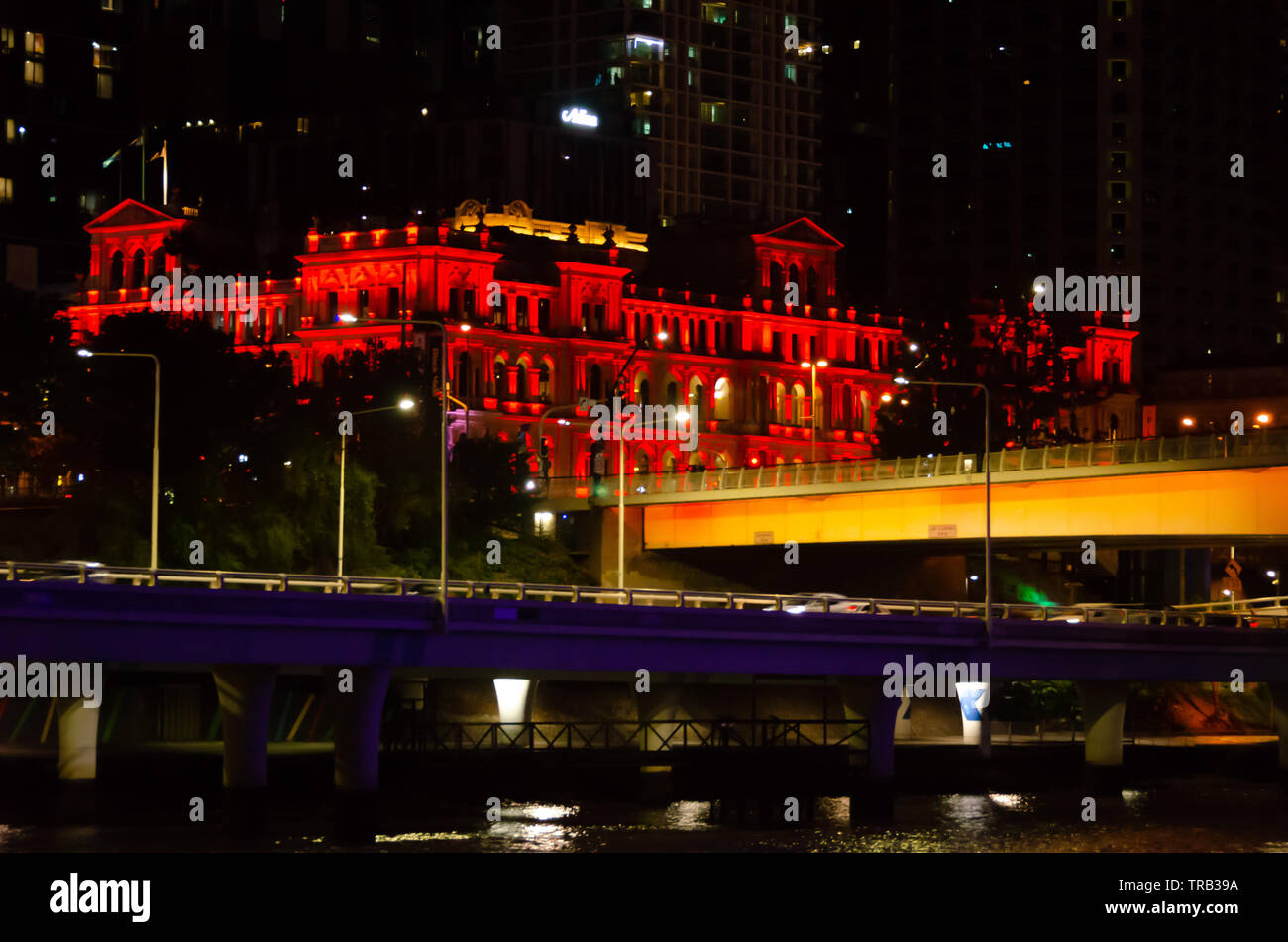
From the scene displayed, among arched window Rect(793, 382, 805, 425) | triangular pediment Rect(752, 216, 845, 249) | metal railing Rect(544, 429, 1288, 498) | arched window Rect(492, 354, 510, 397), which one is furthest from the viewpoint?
arched window Rect(793, 382, 805, 425)

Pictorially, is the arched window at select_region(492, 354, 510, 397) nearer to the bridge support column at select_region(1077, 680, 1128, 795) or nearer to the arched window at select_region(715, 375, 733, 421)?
the arched window at select_region(715, 375, 733, 421)

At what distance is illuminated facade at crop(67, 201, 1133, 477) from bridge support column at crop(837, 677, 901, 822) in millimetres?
67930

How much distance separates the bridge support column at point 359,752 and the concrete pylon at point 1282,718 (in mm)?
43458

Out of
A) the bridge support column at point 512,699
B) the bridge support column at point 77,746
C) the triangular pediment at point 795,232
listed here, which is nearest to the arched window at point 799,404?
the triangular pediment at point 795,232

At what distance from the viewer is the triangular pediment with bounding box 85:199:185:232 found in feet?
600

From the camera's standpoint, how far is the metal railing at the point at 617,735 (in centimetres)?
10025

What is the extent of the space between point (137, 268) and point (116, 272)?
1.78 m

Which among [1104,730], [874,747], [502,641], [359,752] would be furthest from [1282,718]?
[359,752]

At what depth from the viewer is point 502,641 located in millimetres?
82812

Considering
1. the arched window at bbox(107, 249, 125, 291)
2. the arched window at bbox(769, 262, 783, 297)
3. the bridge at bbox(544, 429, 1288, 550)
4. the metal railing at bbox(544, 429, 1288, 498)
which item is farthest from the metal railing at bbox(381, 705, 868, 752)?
the arched window at bbox(769, 262, 783, 297)

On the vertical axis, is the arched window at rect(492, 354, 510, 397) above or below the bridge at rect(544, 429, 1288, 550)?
above

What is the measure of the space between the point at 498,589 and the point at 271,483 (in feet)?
97.5
